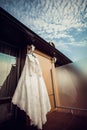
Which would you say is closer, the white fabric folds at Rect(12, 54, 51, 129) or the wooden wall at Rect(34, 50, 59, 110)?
the white fabric folds at Rect(12, 54, 51, 129)

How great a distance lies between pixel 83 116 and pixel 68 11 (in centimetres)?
365

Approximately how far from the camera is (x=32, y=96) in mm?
1646

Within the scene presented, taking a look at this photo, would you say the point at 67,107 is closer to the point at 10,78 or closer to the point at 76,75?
the point at 76,75

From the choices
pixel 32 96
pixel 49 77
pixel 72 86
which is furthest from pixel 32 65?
pixel 72 86

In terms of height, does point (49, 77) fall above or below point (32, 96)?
above

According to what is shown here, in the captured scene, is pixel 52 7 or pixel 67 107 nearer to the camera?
pixel 67 107

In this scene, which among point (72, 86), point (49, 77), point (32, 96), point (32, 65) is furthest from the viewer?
point (49, 77)

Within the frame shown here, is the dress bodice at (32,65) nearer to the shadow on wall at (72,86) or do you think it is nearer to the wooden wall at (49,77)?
the wooden wall at (49,77)

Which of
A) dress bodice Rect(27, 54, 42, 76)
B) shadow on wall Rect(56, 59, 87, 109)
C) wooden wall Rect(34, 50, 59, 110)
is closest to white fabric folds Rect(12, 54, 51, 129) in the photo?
dress bodice Rect(27, 54, 42, 76)

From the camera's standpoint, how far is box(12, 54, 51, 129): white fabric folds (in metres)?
1.56

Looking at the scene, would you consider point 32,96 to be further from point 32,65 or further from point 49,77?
point 49,77

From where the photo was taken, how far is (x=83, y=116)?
2.48m

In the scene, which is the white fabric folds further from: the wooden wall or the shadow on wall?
the shadow on wall

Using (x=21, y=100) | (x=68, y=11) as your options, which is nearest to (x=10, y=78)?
(x=21, y=100)
